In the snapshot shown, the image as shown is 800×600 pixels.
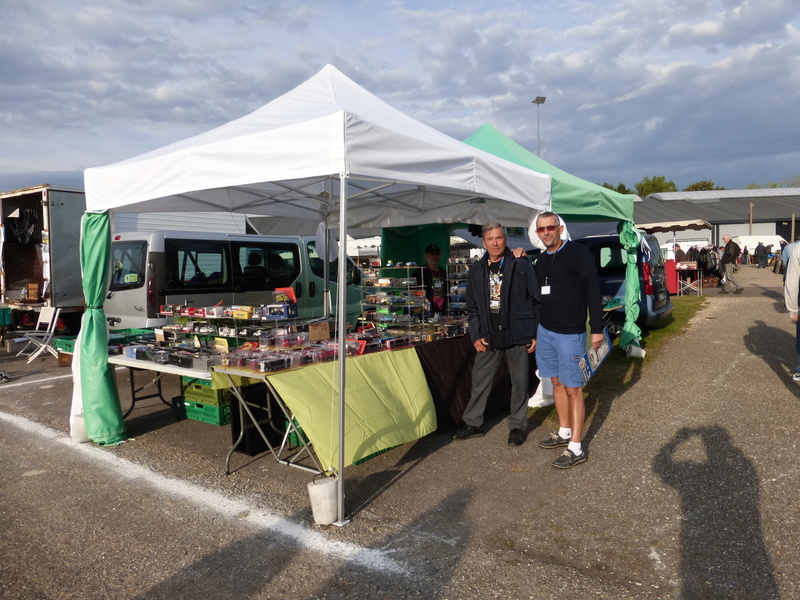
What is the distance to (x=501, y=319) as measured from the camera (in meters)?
4.73

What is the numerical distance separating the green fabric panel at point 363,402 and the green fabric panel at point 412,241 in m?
3.88

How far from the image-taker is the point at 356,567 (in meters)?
3.03

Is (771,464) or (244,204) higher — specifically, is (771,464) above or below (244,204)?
below

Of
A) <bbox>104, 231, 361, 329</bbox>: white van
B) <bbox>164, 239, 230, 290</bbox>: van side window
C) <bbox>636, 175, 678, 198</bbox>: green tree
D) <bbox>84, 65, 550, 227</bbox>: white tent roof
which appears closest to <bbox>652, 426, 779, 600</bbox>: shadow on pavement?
<bbox>84, 65, 550, 227</bbox>: white tent roof

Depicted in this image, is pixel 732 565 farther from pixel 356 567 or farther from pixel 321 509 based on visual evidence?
pixel 321 509

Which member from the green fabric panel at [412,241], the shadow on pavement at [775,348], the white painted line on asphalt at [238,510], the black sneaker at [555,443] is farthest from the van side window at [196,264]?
the shadow on pavement at [775,348]

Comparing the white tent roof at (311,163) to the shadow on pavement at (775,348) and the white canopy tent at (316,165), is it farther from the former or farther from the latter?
the shadow on pavement at (775,348)

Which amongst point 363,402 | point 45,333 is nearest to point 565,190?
point 363,402

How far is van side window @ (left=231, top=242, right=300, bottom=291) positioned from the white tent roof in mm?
2751

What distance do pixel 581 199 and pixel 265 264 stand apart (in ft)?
17.6

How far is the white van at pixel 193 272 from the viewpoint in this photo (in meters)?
8.20

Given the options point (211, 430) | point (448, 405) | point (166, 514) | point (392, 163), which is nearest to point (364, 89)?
point (392, 163)

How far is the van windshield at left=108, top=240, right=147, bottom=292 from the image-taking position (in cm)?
822

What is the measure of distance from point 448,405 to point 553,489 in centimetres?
127
